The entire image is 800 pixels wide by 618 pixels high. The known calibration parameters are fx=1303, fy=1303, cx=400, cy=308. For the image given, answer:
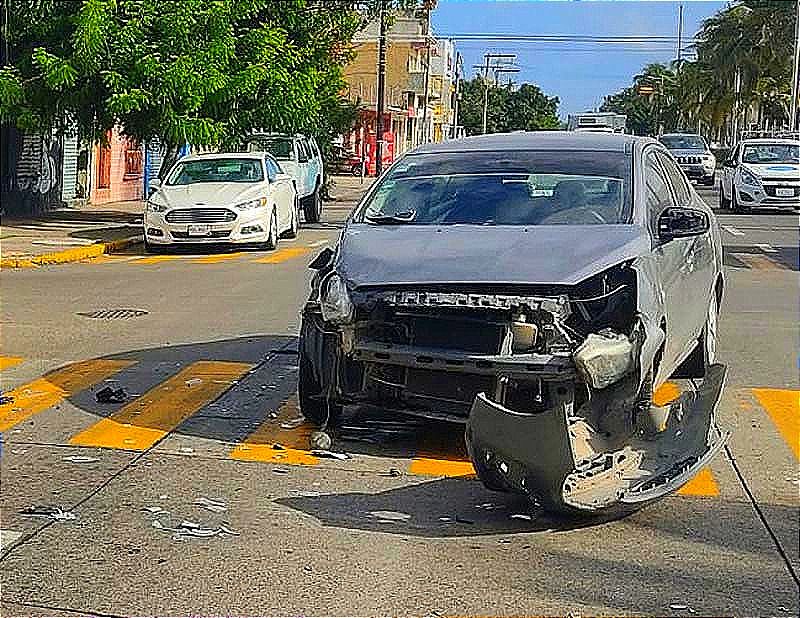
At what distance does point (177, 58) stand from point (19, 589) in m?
17.9

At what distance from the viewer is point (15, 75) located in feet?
73.8

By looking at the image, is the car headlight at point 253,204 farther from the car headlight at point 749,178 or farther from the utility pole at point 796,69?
the car headlight at point 749,178

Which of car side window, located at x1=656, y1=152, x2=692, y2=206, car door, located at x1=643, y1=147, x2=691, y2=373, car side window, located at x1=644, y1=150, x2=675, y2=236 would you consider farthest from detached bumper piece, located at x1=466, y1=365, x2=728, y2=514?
car side window, located at x1=656, y1=152, x2=692, y2=206

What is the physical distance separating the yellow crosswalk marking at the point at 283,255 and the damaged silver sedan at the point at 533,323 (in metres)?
11.0

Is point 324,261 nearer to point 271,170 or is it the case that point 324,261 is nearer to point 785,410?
point 785,410

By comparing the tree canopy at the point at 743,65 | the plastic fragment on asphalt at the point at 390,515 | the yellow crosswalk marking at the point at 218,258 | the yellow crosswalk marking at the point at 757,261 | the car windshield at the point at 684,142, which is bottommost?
the plastic fragment on asphalt at the point at 390,515

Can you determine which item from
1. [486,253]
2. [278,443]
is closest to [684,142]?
[278,443]

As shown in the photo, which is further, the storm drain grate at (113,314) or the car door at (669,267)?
the storm drain grate at (113,314)

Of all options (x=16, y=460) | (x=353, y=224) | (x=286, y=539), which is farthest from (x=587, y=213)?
(x=16, y=460)

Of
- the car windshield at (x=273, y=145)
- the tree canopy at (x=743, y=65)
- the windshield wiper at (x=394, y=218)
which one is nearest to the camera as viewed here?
the windshield wiper at (x=394, y=218)

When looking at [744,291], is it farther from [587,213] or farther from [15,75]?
[15,75]

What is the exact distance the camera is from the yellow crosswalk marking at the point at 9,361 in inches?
400

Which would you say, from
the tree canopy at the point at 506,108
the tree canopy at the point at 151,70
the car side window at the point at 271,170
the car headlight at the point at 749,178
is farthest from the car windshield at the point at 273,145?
the tree canopy at the point at 506,108

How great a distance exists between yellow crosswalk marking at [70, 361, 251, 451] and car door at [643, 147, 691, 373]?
3.09m
